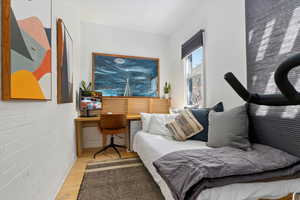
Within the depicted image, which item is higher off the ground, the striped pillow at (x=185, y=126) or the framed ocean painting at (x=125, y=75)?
the framed ocean painting at (x=125, y=75)

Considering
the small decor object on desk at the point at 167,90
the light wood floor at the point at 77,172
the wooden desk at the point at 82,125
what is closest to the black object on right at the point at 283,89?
the light wood floor at the point at 77,172

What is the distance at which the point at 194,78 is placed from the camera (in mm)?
2645

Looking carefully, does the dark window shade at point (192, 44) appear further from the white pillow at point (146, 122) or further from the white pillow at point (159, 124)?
the white pillow at point (146, 122)

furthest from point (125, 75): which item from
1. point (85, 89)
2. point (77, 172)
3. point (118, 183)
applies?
point (118, 183)

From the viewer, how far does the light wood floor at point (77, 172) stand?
4.83 feet

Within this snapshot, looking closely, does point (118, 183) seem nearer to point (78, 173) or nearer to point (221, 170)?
point (78, 173)

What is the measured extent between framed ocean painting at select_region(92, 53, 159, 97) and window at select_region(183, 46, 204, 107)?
84cm

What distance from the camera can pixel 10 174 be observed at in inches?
31.6

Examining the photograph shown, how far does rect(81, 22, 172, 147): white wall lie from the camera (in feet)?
9.79

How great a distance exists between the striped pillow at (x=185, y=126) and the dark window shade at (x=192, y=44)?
1.22 m

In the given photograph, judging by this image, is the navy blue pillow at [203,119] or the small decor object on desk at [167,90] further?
the small decor object on desk at [167,90]

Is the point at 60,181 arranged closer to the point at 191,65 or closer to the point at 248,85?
the point at 248,85

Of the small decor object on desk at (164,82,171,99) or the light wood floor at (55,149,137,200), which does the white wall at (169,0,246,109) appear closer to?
the small decor object on desk at (164,82,171,99)

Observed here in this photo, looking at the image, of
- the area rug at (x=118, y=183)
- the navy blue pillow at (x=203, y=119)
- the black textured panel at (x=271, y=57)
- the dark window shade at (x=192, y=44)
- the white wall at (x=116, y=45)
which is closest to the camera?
the black textured panel at (x=271, y=57)
